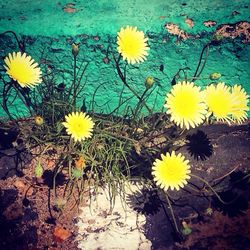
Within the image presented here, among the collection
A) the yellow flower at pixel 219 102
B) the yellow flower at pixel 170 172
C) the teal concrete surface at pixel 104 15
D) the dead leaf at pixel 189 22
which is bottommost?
the yellow flower at pixel 170 172

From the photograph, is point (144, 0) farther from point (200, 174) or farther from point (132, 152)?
point (200, 174)

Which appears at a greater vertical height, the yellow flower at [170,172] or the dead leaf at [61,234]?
the yellow flower at [170,172]

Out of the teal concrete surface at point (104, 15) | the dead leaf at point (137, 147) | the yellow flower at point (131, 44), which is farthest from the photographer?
the dead leaf at point (137, 147)

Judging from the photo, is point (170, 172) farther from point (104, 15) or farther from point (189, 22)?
point (104, 15)

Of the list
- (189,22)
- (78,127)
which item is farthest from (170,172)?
(189,22)

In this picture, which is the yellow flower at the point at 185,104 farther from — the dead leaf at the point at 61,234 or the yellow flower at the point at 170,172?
the dead leaf at the point at 61,234

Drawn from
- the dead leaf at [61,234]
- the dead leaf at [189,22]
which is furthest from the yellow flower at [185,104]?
the dead leaf at [61,234]

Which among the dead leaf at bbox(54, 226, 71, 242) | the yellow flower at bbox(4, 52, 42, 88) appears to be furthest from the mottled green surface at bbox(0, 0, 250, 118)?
the dead leaf at bbox(54, 226, 71, 242)
